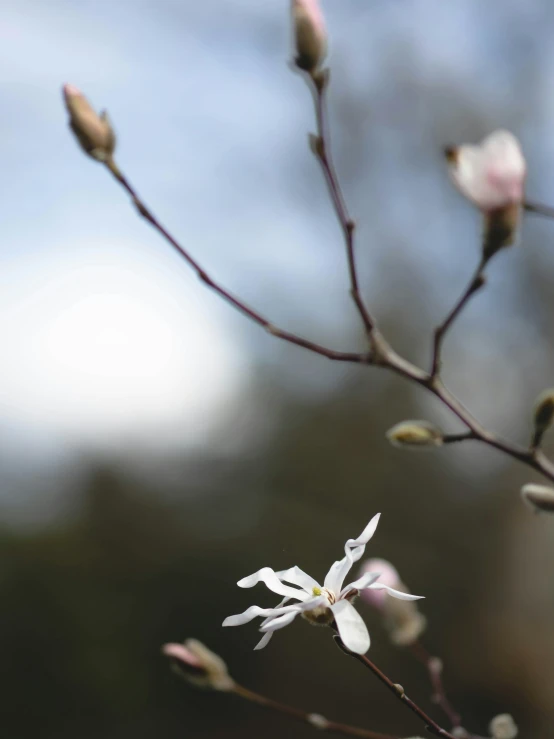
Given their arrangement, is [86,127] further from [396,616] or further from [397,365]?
[396,616]

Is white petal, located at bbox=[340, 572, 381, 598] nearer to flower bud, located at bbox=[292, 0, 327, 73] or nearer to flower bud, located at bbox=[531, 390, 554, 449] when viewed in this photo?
flower bud, located at bbox=[531, 390, 554, 449]

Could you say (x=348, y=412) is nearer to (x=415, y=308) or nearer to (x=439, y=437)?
(x=415, y=308)

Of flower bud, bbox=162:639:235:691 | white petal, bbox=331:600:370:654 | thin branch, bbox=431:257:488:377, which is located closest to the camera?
white petal, bbox=331:600:370:654

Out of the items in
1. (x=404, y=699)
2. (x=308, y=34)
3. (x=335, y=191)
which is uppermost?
(x=308, y=34)

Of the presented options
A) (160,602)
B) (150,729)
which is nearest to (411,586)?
(160,602)

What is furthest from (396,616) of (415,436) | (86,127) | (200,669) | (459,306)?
(86,127)

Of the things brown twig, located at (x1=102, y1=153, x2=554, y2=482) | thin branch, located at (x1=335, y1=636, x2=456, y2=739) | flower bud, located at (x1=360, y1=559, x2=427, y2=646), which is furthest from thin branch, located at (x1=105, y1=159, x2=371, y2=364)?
flower bud, located at (x1=360, y1=559, x2=427, y2=646)

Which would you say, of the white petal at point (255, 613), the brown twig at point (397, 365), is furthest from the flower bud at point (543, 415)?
the white petal at point (255, 613)
